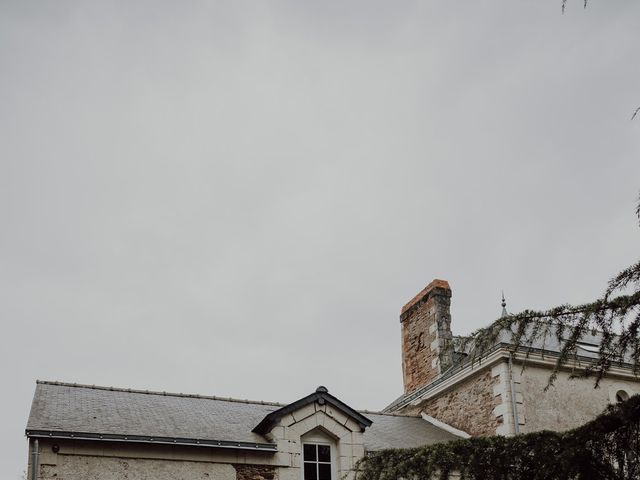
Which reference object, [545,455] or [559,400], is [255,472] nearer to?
[545,455]

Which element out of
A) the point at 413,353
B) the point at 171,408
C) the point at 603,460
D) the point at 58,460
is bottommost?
the point at 603,460

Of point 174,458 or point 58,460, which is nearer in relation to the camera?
point 58,460

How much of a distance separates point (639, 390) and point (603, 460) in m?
8.24

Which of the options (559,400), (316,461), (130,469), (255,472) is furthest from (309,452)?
(559,400)

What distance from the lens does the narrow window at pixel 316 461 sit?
10.7m

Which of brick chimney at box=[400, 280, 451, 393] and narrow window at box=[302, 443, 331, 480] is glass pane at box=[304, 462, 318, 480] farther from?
brick chimney at box=[400, 280, 451, 393]

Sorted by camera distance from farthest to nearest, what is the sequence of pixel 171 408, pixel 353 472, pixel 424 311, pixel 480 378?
pixel 424 311 < pixel 480 378 < pixel 171 408 < pixel 353 472

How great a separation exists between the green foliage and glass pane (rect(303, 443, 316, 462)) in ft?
6.39

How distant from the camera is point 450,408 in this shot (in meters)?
13.6

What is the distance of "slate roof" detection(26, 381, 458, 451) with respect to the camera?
9.54 meters

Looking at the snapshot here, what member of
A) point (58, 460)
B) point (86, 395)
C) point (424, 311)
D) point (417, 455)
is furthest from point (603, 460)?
point (424, 311)

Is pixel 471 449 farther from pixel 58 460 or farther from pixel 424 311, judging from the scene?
pixel 424 311

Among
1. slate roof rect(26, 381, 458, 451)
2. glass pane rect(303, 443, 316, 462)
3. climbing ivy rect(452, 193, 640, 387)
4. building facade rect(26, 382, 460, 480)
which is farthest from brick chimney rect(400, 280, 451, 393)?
climbing ivy rect(452, 193, 640, 387)

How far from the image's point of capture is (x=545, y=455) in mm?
6551
